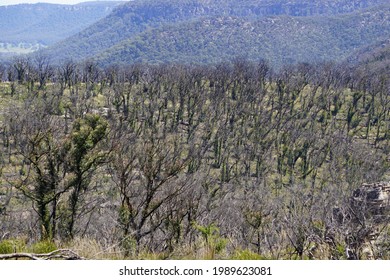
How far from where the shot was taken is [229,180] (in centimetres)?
7481

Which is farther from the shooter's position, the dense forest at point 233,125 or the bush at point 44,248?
the dense forest at point 233,125

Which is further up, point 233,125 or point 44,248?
point 44,248

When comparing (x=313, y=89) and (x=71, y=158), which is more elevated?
(x=71, y=158)

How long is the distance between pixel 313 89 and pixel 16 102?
2816 inches

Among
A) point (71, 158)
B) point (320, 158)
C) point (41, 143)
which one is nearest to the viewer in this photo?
point (71, 158)

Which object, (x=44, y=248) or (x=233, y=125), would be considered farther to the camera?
(x=233, y=125)

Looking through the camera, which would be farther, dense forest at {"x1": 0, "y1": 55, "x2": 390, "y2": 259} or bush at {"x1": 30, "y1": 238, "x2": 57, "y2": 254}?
dense forest at {"x1": 0, "y1": 55, "x2": 390, "y2": 259}

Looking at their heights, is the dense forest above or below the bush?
below

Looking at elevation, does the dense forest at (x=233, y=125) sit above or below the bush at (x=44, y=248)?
below
